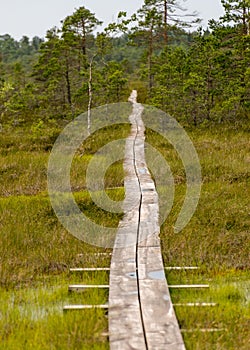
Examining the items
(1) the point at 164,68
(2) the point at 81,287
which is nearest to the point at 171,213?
(2) the point at 81,287

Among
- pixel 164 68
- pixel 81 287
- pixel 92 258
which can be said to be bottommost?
pixel 92 258

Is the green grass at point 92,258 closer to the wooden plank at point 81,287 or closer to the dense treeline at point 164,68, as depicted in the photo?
the wooden plank at point 81,287

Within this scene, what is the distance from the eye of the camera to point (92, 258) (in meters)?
7.00

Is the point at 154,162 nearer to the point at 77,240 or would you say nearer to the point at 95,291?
the point at 77,240

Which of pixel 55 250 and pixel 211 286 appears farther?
pixel 55 250

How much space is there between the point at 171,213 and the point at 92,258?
2.91 meters

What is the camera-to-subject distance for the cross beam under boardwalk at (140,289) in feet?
13.9

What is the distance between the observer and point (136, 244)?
23.0 feet

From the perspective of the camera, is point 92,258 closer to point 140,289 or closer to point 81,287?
point 81,287

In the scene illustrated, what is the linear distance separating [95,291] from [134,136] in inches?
546

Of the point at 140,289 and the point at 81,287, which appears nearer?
the point at 140,289

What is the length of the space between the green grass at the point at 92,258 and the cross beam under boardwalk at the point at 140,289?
0.17 meters

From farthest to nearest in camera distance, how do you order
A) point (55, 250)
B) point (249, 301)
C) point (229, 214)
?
point (229, 214)
point (55, 250)
point (249, 301)

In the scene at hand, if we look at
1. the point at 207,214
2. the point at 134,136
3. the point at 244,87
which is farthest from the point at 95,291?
the point at 244,87
